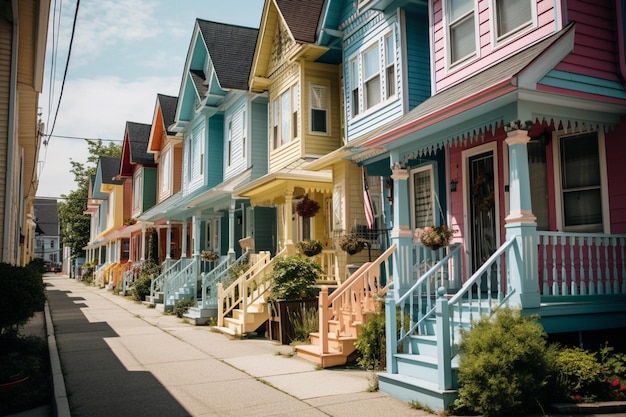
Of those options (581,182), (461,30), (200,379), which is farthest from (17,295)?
(581,182)

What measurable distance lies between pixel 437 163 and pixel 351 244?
2.56 meters

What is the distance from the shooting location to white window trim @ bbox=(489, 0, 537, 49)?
29.9ft

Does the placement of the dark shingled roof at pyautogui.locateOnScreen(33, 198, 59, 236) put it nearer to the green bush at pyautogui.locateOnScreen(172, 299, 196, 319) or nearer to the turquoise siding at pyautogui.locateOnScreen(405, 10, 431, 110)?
the green bush at pyautogui.locateOnScreen(172, 299, 196, 319)

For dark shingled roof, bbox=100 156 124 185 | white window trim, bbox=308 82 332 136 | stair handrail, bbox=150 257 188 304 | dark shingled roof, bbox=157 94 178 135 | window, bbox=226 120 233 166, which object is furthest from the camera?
dark shingled roof, bbox=100 156 124 185

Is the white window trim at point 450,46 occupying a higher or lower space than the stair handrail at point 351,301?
higher

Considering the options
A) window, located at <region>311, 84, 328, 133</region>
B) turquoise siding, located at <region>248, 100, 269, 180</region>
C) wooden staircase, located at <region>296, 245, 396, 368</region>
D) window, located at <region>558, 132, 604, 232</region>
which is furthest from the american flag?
turquoise siding, located at <region>248, 100, 269, 180</region>

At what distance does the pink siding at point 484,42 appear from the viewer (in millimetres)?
8914

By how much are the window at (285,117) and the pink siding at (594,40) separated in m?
Result: 9.34

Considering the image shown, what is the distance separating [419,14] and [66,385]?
10325 millimetres

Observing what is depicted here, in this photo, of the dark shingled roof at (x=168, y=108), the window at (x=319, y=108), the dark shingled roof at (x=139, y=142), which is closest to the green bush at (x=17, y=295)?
the window at (x=319, y=108)

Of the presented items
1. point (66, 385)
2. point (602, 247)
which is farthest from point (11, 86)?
point (602, 247)

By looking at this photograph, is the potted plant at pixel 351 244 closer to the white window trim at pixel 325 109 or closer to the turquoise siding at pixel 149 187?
the white window trim at pixel 325 109

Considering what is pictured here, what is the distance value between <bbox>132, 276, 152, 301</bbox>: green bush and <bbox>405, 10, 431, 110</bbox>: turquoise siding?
688 inches

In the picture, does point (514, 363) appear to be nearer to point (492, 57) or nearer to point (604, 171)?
point (604, 171)
